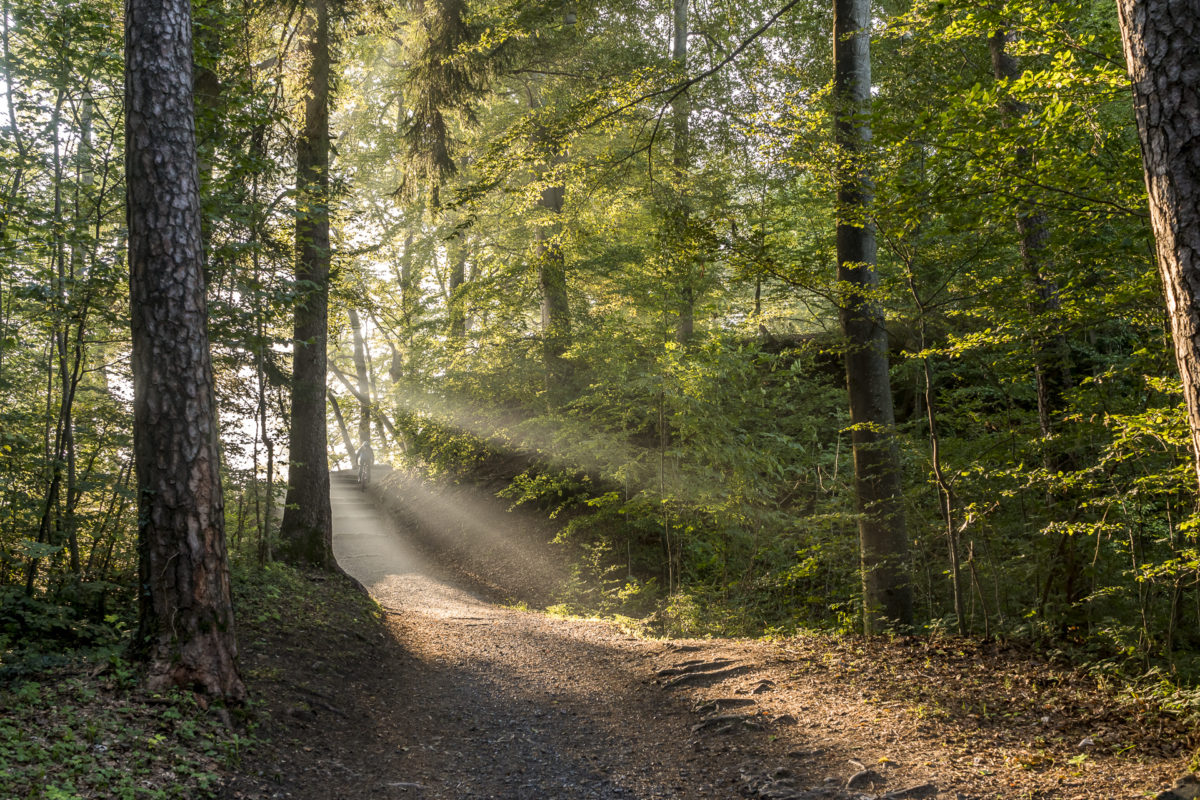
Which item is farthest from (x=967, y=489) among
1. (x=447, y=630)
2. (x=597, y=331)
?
(x=597, y=331)

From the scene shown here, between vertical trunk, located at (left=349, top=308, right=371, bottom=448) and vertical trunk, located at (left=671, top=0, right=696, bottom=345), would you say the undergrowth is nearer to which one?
vertical trunk, located at (left=671, top=0, right=696, bottom=345)

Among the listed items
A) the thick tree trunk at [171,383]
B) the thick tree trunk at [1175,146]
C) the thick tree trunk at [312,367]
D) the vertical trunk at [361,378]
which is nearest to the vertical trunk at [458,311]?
the thick tree trunk at [312,367]

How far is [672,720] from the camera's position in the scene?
588 centimetres

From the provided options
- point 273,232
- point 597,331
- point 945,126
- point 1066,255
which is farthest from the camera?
point 597,331

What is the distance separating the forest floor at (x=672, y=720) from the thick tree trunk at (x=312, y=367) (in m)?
1.45

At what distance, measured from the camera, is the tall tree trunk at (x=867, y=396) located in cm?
706

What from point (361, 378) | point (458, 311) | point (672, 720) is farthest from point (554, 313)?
point (361, 378)

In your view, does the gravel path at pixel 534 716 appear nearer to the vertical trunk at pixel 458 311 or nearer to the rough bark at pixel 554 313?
the rough bark at pixel 554 313

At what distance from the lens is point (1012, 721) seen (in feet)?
15.7

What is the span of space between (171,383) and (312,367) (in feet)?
18.1

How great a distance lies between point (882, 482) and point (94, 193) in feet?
26.8

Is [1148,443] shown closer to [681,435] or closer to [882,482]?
[882,482]

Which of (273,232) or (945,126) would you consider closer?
(945,126)

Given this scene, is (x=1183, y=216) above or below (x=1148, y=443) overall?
above
